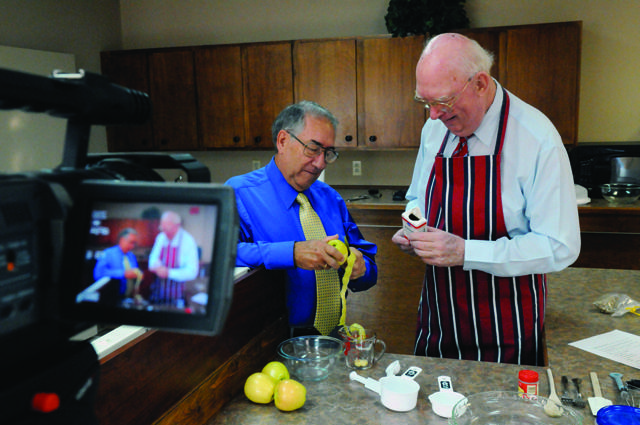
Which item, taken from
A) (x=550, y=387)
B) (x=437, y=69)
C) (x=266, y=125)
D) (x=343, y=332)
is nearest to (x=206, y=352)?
(x=343, y=332)

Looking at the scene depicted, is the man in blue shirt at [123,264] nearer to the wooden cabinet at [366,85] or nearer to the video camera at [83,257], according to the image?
the video camera at [83,257]

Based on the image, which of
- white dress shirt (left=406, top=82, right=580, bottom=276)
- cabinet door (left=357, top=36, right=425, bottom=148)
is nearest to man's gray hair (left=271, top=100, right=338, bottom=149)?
white dress shirt (left=406, top=82, right=580, bottom=276)

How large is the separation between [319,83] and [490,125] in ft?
8.43

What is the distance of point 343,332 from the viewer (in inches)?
63.0

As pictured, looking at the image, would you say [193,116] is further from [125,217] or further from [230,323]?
[125,217]

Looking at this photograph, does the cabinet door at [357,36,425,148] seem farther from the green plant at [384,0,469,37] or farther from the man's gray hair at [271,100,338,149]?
the man's gray hair at [271,100,338,149]

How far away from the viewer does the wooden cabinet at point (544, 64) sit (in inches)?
148

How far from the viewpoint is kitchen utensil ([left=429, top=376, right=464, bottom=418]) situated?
1240 mm

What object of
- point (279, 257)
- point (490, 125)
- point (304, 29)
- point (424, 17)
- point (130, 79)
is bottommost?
point (279, 257)

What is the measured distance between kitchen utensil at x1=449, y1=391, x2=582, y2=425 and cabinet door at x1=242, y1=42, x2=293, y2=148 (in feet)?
11.1

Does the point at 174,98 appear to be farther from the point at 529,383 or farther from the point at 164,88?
the point at 529,383

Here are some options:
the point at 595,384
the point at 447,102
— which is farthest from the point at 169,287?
the point at 447,102

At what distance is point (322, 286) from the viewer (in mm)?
1883

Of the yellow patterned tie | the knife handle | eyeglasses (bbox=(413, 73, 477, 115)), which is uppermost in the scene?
eyeglasses (bbox=(413, 73, 477, 115))
